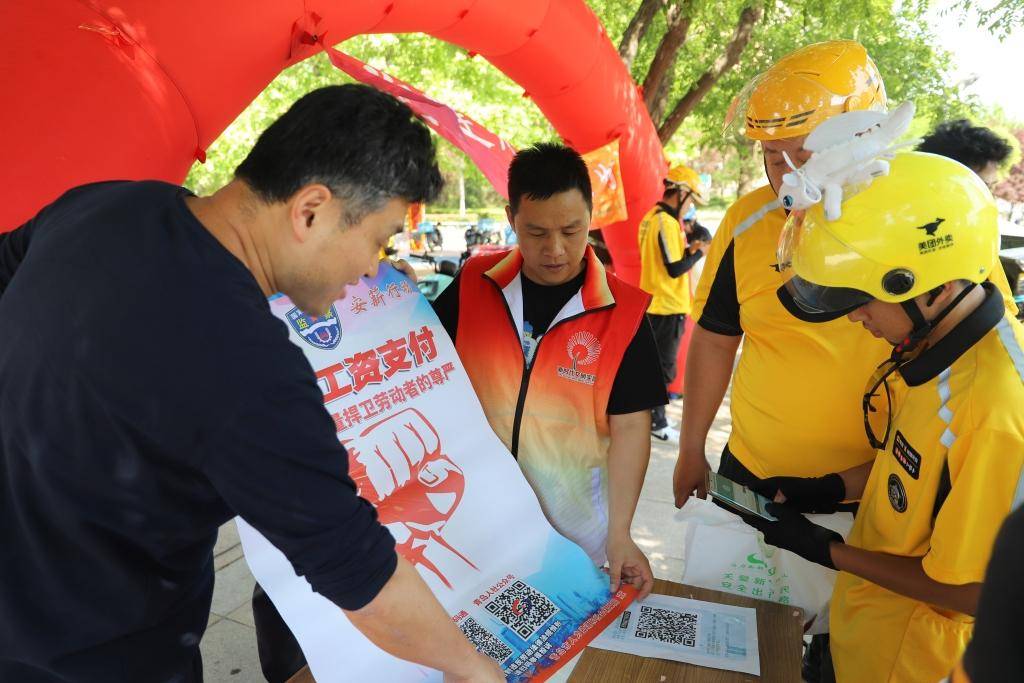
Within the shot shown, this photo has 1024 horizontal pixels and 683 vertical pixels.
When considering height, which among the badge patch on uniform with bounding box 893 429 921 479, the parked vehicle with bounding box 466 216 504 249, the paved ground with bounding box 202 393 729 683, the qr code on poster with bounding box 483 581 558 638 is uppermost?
the badge patch on uniform with bounding box 893 429 921 479

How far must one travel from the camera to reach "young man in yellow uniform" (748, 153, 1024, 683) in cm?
114

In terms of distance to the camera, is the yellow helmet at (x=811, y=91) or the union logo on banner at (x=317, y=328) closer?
the union logo on banner at (x=317, y=328)

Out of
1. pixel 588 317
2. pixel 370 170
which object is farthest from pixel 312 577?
pixel 588 317

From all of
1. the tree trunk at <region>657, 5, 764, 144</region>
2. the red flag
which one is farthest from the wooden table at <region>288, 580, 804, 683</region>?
the tree trunk at <region>657, 5, 764, 144</region>

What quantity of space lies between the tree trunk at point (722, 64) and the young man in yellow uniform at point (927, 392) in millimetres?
5309

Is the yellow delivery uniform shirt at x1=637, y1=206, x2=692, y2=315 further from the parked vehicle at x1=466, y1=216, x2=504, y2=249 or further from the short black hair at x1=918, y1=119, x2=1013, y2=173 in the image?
the parked vehicle at x1=466, y1=216, x2=504, y2=249

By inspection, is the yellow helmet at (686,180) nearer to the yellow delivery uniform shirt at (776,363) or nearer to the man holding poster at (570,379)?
the yellow delivery uniform shirt at (776,363)

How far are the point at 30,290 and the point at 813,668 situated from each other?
7.19 feet

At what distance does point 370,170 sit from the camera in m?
0.97

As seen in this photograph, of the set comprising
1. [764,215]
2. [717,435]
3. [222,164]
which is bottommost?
[717,435]

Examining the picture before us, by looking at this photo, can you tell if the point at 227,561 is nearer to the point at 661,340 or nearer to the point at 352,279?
the point at 352,279

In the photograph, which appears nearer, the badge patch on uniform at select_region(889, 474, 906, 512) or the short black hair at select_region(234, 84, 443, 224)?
the short black hair at select_region(234, 84, 443, 224)

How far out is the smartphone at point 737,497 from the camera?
5.01ft

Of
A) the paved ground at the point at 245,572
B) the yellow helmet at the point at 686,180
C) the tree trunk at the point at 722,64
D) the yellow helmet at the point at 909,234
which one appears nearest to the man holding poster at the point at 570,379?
the yellow helmet at the point at 909,234
